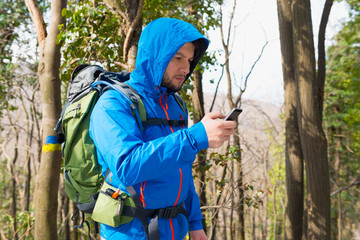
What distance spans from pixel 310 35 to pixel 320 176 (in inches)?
84.6

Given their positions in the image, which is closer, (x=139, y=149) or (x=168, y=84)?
(x=139, y=149)

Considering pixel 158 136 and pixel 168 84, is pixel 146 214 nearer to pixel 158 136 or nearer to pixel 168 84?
pixel 158 136

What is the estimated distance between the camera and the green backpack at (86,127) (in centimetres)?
161

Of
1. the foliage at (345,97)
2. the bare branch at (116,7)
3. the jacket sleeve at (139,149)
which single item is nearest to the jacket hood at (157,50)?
the jacket sleeve at (139,149)

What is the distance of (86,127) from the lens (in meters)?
1.73

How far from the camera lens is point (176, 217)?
5.83 ft

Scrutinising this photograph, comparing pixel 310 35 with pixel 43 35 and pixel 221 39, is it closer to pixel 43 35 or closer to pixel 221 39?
pixel 43 35

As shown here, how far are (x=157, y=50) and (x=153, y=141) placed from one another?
60cm

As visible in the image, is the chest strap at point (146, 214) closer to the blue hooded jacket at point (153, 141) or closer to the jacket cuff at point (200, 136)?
the blue hooded jacket at point (153, 141)

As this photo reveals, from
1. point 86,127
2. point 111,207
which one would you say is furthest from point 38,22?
point 111,207

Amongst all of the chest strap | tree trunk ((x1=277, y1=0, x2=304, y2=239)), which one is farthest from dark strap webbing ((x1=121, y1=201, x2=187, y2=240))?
tree trunk ((x1=277, y1=0, x2=304, y2=239))

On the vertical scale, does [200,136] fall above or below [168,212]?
above

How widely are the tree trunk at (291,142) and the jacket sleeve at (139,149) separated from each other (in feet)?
17.4

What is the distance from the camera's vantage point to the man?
1.31 m
